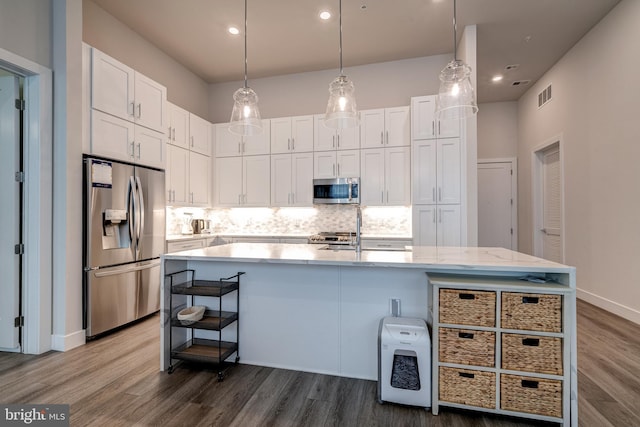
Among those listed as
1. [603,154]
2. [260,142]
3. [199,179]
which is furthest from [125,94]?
[603,154]

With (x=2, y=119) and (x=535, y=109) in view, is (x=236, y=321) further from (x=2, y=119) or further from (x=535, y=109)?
(x=535, y=109)

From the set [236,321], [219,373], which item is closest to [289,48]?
[236,321]

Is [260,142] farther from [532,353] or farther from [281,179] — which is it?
[532,353]

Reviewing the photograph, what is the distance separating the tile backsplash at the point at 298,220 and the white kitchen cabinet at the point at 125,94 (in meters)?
1.50

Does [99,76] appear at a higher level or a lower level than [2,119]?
higher

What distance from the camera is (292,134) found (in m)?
4.99

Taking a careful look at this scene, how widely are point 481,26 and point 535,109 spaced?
8.29ft

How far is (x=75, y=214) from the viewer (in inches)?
113

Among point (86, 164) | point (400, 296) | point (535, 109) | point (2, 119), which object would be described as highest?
point (535, 109)

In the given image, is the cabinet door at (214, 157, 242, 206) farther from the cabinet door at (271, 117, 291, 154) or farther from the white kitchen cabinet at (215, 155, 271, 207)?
the cabinet door at (271, 117, 291, 154)

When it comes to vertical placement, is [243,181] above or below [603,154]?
below

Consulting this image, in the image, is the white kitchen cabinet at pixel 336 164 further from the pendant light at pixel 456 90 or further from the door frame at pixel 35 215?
the door frame at pixel 35 215

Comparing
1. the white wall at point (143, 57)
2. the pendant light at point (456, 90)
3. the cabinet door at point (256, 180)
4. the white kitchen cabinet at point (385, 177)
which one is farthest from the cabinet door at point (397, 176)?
the white wall at point (143, 57)

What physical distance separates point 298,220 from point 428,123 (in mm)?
2559
